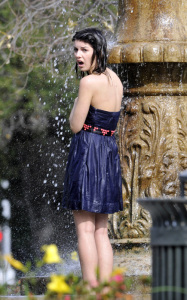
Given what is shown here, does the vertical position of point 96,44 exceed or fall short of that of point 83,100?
it exceeds it

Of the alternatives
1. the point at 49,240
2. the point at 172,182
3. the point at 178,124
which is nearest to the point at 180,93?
the point at 178,124

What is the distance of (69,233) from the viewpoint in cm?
902

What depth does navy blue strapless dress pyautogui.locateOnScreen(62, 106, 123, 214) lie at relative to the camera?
3.78m

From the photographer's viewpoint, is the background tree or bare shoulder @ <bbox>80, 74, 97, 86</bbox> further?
the background tree

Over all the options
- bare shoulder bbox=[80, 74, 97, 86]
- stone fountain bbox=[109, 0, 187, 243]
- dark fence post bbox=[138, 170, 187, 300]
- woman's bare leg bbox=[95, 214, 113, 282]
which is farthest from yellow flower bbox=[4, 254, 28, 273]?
stone fountain bbox=[109, 0, 187, 243]

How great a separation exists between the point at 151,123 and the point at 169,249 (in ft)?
9.04

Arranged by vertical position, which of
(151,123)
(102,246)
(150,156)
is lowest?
(102,246)

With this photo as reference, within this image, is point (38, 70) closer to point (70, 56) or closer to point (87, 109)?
point (70, 56)

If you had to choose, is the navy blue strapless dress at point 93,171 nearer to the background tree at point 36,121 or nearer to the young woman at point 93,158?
the young woman at point 93,158

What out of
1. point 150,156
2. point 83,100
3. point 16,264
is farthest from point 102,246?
point 150,156

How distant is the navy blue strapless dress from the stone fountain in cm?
124

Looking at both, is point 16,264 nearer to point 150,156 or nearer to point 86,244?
point 86,244

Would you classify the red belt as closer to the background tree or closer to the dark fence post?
the dark fence post

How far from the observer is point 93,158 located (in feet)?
12.6
